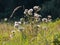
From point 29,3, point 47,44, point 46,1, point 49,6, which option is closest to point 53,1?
point 49,6

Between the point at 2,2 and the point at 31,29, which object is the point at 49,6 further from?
the point at 31,29

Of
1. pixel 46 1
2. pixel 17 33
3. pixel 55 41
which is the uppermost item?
pixel 55 41

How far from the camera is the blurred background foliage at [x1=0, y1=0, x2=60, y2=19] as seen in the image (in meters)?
20.6

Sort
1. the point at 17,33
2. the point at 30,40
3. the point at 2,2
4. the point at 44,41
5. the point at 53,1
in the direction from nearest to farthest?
the point at 44,41 < the point at 30,40 < the point at 17,33 < the point at 53,1 < the point at 2,2

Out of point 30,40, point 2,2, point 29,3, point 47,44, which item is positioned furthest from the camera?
point 2,2

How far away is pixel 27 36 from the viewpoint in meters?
4.83

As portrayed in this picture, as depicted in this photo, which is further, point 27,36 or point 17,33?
point 17,33

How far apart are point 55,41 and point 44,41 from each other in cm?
14

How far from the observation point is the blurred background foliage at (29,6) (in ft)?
67.7

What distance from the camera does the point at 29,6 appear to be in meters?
25.0

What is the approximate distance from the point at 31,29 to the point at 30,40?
43 centimetres

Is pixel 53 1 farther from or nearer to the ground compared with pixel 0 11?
farther from the ground

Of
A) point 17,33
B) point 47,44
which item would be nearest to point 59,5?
point 17,33

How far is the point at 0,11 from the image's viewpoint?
27.4 metres
